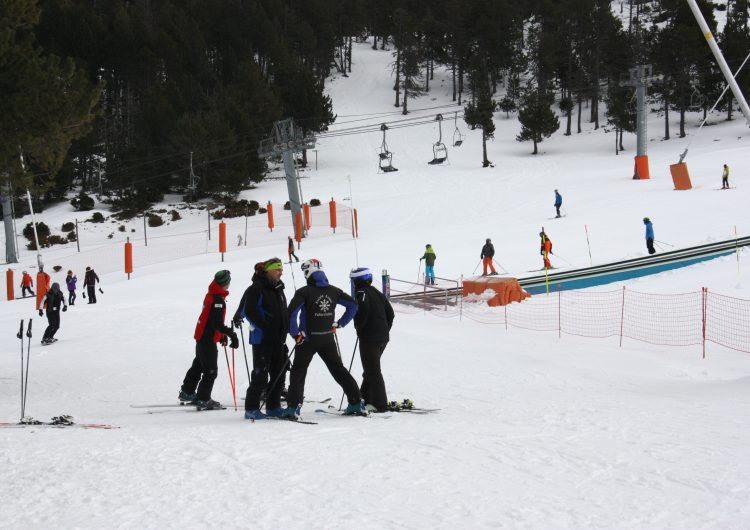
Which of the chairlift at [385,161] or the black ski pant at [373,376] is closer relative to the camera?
the black ski pant at [373,376]

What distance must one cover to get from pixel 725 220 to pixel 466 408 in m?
23.5

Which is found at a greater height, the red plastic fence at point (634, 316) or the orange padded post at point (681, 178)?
the orange padded post at point (681, 178)

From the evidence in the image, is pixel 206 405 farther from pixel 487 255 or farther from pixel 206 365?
pixel 487 255

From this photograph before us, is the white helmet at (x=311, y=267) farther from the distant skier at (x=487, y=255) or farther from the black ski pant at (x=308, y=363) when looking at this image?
the distant skier at (x=487, y=255)

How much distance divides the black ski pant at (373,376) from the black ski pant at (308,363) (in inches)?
16.7

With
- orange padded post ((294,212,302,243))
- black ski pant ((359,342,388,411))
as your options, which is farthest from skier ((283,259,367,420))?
orange padded post ((294,212,302,243))

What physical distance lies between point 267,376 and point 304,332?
2.84 feet

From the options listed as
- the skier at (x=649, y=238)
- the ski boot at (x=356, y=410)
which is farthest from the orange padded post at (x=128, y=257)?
the ski boot at (x=356, y=410)

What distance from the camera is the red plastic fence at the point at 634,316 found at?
14.4m

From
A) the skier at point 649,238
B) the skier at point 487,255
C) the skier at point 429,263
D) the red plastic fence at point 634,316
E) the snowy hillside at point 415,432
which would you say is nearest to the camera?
the snowy hillside at point 415,432

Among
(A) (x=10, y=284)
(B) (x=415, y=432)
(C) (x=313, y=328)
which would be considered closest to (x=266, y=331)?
(C) (x=313, y=328)

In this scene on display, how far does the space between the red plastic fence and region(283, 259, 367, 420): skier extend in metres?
8.21

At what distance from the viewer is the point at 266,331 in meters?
7.71

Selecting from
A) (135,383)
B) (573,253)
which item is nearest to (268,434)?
(135,383)
